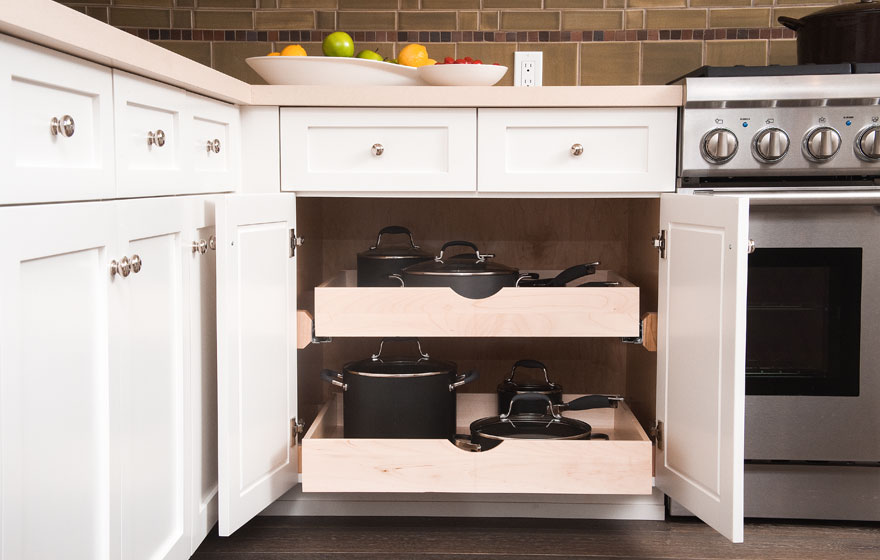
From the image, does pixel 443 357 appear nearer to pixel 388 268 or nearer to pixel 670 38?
pixel 388 268

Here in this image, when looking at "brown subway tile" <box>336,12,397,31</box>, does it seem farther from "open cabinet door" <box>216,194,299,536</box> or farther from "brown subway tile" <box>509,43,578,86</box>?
"open cabinet door" <box>216,194,299,536</box>

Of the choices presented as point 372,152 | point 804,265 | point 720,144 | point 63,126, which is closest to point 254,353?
point 372,152

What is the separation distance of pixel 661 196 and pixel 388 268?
0.65m

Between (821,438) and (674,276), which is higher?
(674,276)

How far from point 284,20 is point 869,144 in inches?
61.0

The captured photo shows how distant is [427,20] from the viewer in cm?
245

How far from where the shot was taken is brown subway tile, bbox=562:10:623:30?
96.0 inches

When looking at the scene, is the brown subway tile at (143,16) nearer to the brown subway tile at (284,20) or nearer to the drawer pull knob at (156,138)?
the brown subway tile at (284,20)

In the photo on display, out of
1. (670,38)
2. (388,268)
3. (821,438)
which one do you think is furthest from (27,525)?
(670,38)

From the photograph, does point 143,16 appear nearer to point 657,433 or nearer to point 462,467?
point 462,467

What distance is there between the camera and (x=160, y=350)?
1.37 metres

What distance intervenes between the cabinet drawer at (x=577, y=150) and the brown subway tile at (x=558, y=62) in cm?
64

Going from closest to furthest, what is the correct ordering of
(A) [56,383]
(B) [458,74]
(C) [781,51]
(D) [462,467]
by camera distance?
(A) [56,383] → (D) [462,467] → (B) [458,74] → (C) [781,51]

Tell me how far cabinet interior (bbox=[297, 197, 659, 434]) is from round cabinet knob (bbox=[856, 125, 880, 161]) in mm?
719
